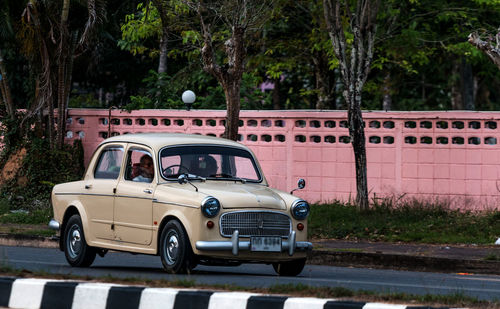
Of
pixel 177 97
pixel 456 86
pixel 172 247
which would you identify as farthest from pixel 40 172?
pixel 456 86

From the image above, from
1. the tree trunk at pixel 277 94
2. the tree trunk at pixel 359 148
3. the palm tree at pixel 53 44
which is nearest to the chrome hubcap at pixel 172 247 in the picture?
the tree trunk at pixel 359 148

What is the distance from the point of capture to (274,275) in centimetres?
1259

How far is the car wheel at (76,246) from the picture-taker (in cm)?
1284

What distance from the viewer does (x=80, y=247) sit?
12.9 m

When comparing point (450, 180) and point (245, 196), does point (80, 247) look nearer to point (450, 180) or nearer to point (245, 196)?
point (245, 196)

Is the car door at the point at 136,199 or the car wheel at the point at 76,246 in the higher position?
the car door at the point at 136,199

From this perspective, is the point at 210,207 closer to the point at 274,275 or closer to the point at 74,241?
the point at 274,275

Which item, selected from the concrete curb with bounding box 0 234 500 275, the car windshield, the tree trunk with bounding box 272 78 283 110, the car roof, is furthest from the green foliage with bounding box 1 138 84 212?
the tree trunk with bounding box 272 78 283 110

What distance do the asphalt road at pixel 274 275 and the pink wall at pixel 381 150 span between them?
5.51 m

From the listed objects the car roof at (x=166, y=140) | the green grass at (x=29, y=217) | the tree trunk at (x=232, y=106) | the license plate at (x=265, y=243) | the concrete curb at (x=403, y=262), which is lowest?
the concrete curb at (x=403, y=262)

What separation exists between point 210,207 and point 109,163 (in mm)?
2211

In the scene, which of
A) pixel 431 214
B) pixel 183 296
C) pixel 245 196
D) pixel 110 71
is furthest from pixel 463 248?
pixel 110 71

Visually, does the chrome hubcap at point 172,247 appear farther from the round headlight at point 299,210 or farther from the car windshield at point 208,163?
the round headlight at point 299,210

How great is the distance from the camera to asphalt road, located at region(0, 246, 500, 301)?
1077 centimetres
